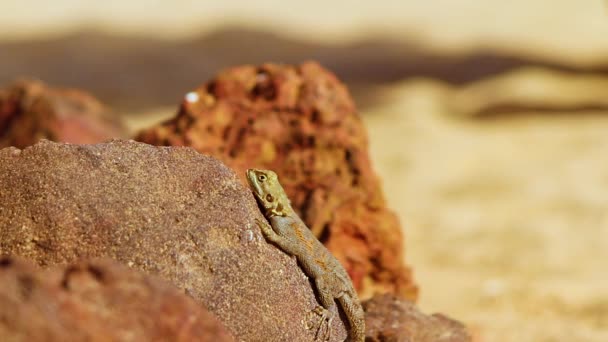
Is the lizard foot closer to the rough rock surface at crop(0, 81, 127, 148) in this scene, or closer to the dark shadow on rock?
the rough rock surface at crop(0, 81, 127, 148)

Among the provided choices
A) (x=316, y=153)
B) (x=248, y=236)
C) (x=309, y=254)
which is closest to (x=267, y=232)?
(x=248, y=236)

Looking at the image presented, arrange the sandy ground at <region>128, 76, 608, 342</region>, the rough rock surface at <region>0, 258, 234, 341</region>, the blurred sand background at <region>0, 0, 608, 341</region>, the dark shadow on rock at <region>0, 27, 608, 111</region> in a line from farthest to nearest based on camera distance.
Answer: the dark shadow on rock at <region>0, 27, 608, 111</region> < the blurred sand background at <region>0, 0, 608, 341</region> < the sandy ground at <region>128, 76, 608, 342</region> < the rough rock surface at <region>0, 258, 234, 341</region>

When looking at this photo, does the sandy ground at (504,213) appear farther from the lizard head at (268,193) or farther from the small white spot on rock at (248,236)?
the small white spot on rock at (248,236)

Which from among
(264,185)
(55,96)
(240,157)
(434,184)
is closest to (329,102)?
(240,157)

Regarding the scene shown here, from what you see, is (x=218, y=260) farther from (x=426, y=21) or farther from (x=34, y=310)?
(x=426, y=21)

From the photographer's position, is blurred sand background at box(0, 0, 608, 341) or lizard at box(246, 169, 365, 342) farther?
blurred sand background at box(0, 0, 608, 341)

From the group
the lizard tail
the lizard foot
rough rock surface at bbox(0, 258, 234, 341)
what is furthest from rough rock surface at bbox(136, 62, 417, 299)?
rough rock surface at bbox(0, 258, 234, 341)
